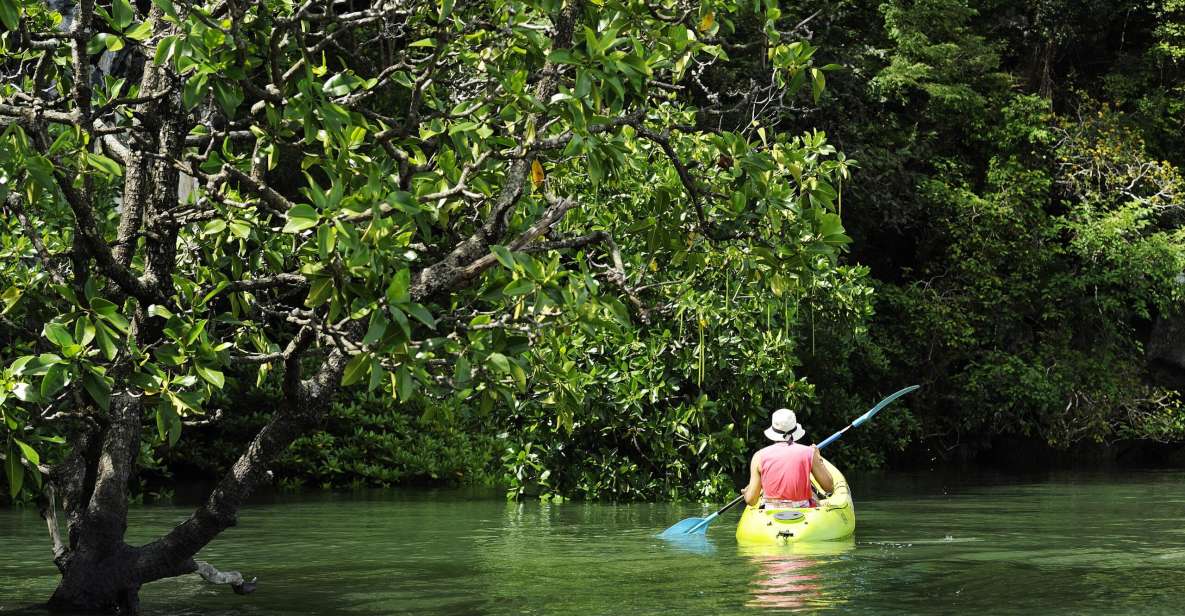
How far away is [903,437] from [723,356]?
9737 millimetres

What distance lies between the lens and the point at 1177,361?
2969 centimetres

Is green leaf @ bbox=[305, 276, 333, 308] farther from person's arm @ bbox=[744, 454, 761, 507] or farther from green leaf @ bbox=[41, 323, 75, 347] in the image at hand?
person's arm @ bbox=[744, 454, 761, 507]

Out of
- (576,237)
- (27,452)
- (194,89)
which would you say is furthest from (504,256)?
(27,452)

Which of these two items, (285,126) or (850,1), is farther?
(850,1)

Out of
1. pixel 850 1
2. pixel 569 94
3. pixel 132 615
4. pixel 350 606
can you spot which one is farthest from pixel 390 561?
pixel 850 1

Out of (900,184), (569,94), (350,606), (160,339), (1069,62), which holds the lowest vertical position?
(350,606)

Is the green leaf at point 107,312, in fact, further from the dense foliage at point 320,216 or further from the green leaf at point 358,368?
the green leaf at point 358,368

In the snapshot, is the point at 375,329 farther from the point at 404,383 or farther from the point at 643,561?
the point at 643,561

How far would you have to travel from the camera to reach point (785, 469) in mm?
13969

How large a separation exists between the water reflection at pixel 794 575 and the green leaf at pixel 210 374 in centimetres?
397

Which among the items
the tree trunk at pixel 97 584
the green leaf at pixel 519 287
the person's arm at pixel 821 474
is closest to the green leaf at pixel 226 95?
the green leaf at pixel 519 287

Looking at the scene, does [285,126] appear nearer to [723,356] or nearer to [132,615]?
[132,615]

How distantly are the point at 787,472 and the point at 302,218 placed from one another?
8.06 meters

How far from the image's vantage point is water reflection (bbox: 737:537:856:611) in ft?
32.2
